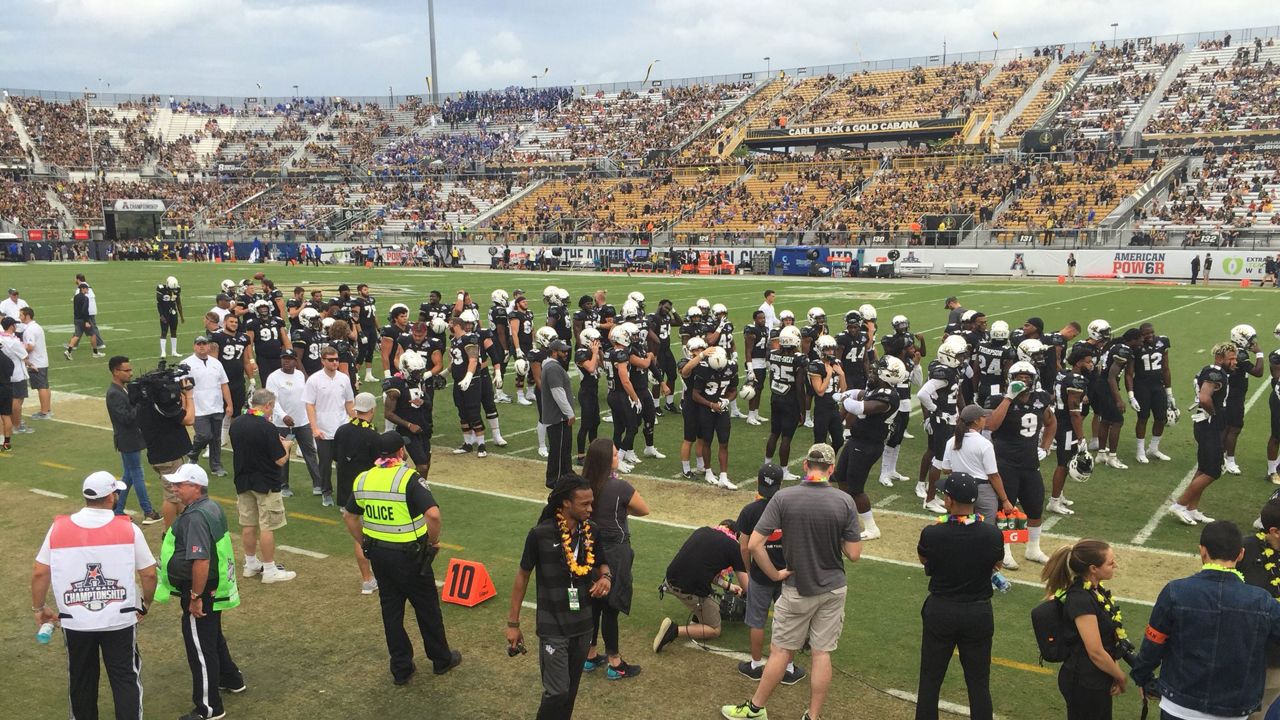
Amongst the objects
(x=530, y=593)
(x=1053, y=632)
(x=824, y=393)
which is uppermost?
(x=824, y=393)

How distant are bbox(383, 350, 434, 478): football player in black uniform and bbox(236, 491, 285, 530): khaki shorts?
1.50 metres

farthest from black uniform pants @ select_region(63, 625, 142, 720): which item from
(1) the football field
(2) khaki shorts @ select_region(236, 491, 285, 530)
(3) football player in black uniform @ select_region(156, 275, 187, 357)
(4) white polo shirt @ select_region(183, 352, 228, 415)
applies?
(3) football player in black uniform @ select_region(156, 275, 187, 357)

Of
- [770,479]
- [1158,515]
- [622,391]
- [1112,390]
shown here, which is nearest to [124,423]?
[622,391]

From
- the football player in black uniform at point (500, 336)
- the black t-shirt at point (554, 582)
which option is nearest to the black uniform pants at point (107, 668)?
the black t-shirt at point (554, 582)

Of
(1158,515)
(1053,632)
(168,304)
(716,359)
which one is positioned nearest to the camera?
(1053,632)

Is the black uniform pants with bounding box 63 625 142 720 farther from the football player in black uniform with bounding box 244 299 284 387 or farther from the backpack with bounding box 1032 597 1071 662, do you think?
the football player in black uniform with bounding box 244 299 284 387

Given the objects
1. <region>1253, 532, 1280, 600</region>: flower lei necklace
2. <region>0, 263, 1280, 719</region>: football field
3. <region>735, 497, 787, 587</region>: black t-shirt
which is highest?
<region>1253, 532, 1280, 600</region>: flower lei necklace

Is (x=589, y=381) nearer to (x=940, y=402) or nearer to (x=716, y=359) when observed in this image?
(x=716, y=359)

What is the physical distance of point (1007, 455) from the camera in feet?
26.3

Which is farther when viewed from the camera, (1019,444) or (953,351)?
(953,351)

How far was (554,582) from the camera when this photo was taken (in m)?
4.91

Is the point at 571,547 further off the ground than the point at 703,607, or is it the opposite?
the point at 571,547

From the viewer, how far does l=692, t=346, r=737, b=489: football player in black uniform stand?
10.4 m

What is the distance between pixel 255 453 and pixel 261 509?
54 centimetres
